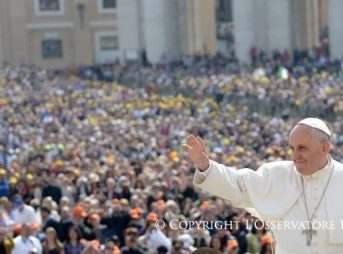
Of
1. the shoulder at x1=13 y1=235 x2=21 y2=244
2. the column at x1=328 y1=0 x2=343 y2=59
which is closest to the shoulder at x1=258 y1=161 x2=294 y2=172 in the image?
the shoulder at x1=13 y1=235 x2=21 y2=244

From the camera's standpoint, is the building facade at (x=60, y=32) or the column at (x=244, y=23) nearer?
the column at (x=244, y=23)

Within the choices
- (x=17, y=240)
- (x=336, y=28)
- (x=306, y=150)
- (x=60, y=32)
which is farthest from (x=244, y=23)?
(x=306, y=150)

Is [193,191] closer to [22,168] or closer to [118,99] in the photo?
[22,168]

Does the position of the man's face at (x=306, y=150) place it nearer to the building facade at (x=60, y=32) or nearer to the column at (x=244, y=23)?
the column at (x=244, y=23)

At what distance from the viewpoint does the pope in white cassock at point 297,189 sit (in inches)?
232

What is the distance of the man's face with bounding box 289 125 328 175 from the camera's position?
19.3ft

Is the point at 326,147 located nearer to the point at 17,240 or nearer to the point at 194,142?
the point at 194,142

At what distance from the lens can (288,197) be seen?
6.02 m

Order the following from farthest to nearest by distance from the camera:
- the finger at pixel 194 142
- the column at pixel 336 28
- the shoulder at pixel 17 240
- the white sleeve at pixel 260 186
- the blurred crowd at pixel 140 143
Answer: the column at pixel 336 28 < the blurred crowd at pixel 140 143 < the shoulder at pixel 17 240 < the finger at pixel 194 142 < the white sleeve at pixel 260 186

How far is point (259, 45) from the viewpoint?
56.6 m

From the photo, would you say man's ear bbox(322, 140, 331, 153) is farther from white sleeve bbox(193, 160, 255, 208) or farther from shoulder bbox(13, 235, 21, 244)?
shoulder bbox(13, 235, 21, 244)

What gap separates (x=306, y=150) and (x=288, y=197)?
23 cm

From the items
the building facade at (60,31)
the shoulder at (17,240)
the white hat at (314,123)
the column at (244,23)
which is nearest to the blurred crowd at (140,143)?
the shoulder at (17,240)

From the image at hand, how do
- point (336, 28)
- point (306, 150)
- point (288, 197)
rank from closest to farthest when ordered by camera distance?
point (306, 150) < point (288, 197) < point (336, 28)
